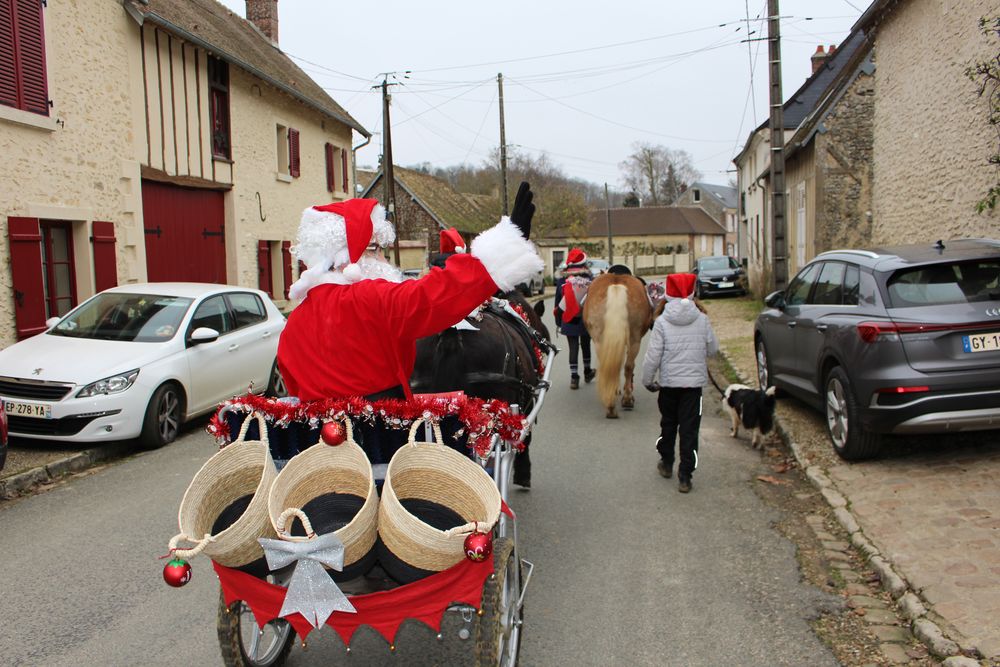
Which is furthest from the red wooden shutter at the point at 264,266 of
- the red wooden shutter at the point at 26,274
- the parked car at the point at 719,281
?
the parked car at the point at 719,281

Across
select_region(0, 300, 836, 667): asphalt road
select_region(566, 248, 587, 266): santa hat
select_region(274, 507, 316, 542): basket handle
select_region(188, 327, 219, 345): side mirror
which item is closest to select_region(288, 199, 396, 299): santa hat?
select_region(274, 507, 316, 542): basket handle

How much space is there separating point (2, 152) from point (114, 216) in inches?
102

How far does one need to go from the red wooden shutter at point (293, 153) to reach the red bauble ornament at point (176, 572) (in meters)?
19.0

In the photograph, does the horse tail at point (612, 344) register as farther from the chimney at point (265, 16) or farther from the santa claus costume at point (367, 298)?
the chimney at point (265, 16)

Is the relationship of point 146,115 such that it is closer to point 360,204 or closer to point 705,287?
point 360,204

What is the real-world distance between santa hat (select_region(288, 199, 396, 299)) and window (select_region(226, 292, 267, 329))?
690cm

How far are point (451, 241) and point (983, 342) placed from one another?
401 centimetres

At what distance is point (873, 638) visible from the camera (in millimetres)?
3857

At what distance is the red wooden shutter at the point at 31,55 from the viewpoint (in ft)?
35.8

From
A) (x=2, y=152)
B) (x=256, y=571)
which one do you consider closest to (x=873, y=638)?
→ (x=256, y=571)

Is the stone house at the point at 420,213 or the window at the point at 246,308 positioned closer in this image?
the window at the point at 246,308

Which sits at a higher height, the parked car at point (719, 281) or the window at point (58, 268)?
the window at point (58, 268)

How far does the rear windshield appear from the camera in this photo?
6.00m

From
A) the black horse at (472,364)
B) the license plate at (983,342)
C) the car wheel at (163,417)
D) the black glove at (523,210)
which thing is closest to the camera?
the black glove at (523,210)
